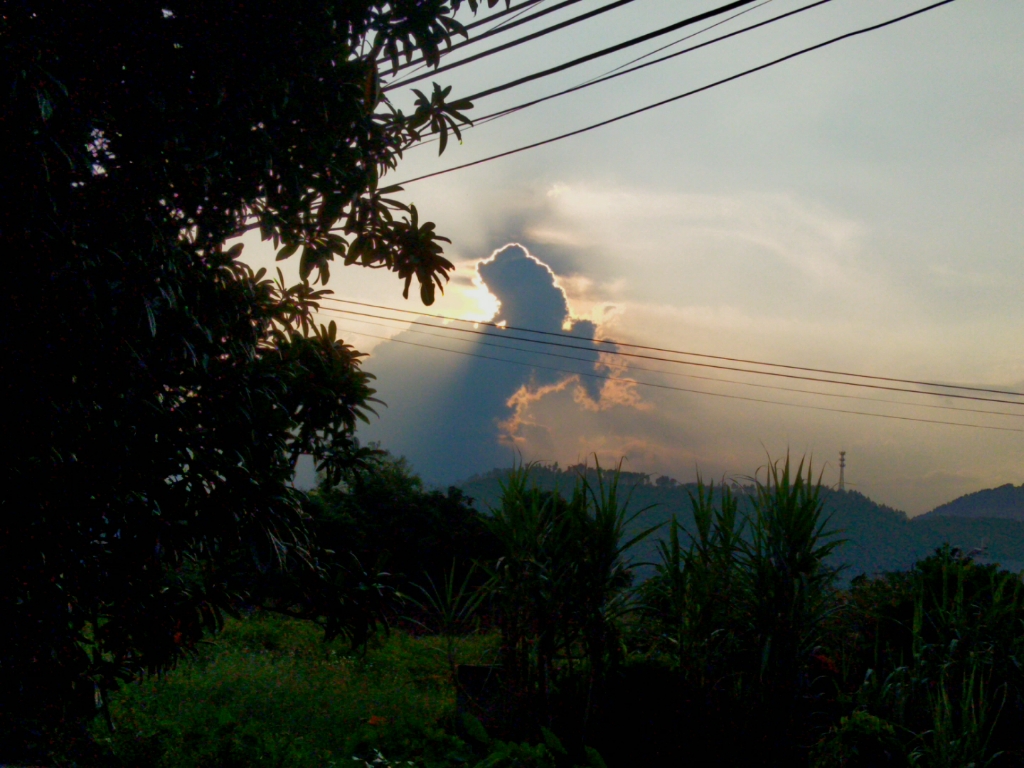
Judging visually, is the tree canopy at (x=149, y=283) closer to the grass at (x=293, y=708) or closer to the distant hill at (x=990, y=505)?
the grass at (x=293, y=708)

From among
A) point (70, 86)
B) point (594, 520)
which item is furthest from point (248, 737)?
point (70, 86)

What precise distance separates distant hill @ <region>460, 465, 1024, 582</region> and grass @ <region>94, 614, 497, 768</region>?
1.63 meters

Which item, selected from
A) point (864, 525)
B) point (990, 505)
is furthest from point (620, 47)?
point (990, 505)

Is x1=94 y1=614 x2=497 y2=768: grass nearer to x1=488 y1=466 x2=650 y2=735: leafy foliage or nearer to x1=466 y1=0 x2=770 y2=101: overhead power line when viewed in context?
x1=488 y1=466 x2=650 y2=735: leafy foliage

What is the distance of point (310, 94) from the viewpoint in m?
4.73

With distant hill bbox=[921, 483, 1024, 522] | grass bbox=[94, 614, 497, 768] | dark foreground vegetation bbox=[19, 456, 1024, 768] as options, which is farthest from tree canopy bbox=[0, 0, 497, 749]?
distant hill bbox=[921, 483, 1024, 522]

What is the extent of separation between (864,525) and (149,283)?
59.5m

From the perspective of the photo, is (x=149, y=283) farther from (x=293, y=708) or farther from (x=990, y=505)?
(x=990, y=505)

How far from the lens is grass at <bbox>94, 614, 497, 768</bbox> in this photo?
5.98 meters

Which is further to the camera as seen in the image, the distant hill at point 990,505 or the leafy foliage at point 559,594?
the distant hill at point 990,505

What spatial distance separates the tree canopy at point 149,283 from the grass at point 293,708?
176 cm

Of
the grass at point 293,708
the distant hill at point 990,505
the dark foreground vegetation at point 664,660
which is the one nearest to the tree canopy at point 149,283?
the dark foreground vegetation at point 664,660

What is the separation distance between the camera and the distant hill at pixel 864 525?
6309 millimetres

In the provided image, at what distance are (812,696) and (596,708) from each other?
166 centimetres
